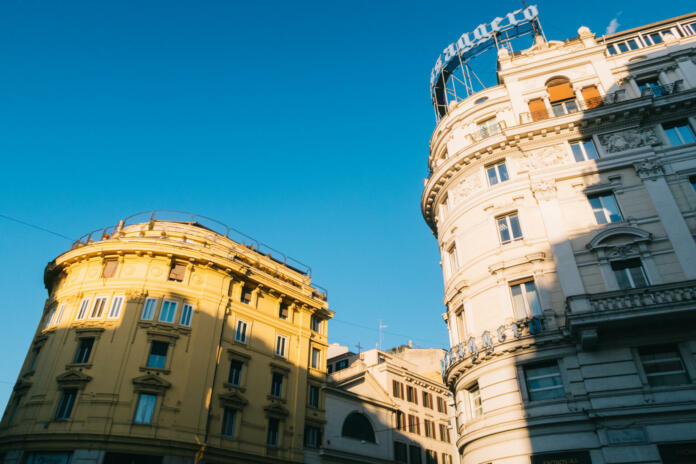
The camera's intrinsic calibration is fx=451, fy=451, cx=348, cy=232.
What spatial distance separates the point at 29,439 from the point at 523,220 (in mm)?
32441

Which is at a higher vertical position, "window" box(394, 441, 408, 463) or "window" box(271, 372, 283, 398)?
"window" box(271, 372, 283, 398)

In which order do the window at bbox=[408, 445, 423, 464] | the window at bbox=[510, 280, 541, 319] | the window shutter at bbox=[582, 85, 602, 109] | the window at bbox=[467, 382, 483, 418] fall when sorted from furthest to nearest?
the window at bbox=[408, 445, 423, 464] < the window shutter at bbox=[582, 85, 602, 109] < the window at bbox=[467, 382, 483, 418] < the window at bbox=[510, 280, 541, 319]

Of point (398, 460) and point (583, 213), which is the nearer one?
point (583, 213)

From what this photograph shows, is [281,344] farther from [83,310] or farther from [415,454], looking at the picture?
[415,454]

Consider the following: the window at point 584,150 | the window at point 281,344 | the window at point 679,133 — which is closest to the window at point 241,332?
the window at point 281,344

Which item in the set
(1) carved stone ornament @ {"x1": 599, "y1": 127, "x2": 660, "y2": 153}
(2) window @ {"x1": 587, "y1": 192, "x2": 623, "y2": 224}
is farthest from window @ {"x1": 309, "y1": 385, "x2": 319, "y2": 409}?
(1) carved stone ornament @ {"x1": 599, "y1": 127, "x2": 660, "y2": 153}

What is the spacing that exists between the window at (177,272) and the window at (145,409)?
28.7ft

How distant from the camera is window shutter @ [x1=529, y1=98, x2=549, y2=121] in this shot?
29.1 meters

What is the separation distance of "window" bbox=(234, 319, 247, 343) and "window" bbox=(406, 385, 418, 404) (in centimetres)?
2101

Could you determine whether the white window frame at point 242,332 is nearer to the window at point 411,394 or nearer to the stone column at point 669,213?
the window at point 411,394

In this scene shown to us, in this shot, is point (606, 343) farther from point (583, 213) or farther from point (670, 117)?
point (670, 117)

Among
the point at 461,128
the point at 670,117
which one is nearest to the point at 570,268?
the point at 670,117

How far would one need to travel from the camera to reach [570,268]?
2309 centimetres

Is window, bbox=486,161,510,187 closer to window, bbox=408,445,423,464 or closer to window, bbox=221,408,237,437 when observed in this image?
window, bbox=221,408,237,437
